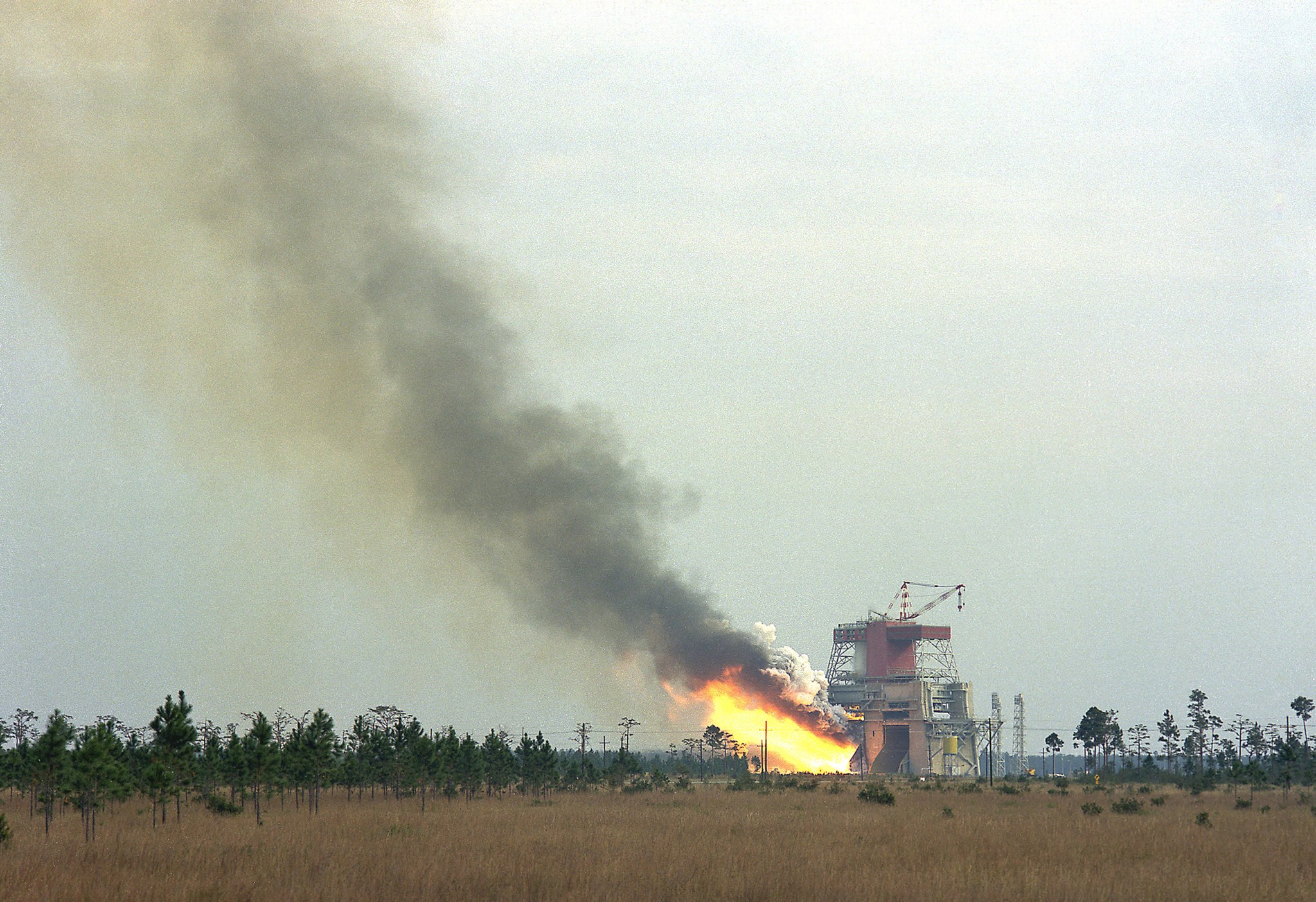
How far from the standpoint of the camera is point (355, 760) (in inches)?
4454

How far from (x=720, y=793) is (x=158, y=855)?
292 ft

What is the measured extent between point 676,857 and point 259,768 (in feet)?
155

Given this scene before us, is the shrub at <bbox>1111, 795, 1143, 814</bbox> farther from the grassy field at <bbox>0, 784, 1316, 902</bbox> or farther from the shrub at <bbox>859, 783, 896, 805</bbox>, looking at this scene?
the shrub at <bbox>859, 783, 896, 805</bbox>

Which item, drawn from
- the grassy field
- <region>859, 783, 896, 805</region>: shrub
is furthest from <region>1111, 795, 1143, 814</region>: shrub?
<region>859, 783, 896, 805</region>: shrub

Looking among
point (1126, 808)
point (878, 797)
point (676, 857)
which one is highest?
point (676, 857)

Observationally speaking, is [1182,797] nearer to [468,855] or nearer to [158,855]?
[468,855]

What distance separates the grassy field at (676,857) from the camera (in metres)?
38.5

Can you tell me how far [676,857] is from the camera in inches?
1905

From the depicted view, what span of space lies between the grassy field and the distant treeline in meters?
3.24

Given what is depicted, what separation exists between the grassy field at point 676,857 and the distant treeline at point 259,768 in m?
3.24

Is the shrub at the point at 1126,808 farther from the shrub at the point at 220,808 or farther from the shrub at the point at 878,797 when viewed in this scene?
the shrub at the point at 220,808

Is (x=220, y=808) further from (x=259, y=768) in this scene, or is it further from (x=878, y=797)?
(x=878, y=797)

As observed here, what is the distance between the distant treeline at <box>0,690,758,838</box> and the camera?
69625 millimetres

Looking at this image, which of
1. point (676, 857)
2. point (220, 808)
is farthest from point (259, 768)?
point (676, 857)
